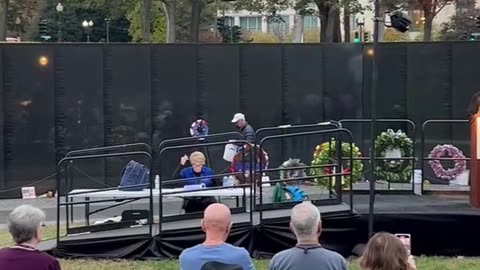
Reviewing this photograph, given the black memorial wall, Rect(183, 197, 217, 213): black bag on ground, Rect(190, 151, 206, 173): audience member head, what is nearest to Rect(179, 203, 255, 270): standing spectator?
Rect(183, 197, 217, 213): black bag on ground

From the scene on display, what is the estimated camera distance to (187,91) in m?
18.3

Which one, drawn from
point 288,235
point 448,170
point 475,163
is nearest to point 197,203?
point 288,235

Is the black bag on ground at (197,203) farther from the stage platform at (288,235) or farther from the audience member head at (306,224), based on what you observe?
the audience member head at (306,224)

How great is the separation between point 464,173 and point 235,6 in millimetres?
23052

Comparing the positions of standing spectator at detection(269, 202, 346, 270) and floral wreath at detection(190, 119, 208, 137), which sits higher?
floral wreath at detection(190, 119, 208, 137)

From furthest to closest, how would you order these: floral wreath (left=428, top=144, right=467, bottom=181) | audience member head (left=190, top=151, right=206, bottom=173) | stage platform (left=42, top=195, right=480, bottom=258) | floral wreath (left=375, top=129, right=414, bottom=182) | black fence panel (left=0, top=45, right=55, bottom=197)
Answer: black fence panel (left=0, top=45, right=55, bottom=197) → floral wreath (left=428, top=144, right=467, bottom=181) → floral wreath (left=375, top=129, right=414, bottom=182) → audience member head (left=190, top=151, right=206, bottom=173) → stage platform (left=42, top=195, right=480, bottom=258)

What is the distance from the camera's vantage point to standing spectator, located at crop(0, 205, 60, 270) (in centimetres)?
485

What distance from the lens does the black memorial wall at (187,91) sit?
17.9 metres

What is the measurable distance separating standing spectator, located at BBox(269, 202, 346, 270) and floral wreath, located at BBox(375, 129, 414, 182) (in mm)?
8839

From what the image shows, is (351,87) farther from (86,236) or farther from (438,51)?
(86,236)

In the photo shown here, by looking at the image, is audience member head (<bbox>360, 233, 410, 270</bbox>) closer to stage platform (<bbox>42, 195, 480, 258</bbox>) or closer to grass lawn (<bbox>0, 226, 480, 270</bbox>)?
grass lawn (<bbox>0, 226, 480, 270</bbox>)

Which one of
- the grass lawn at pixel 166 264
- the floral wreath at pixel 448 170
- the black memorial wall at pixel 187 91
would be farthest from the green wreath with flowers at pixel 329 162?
the black memorial wall at pixel 187 91

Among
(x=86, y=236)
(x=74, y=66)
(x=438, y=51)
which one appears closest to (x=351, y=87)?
(x=438, y=51)

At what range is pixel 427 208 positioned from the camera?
10344 millimetres
